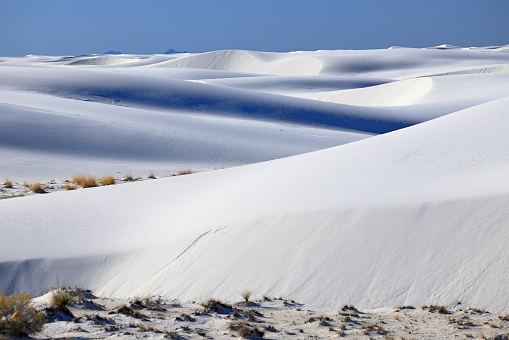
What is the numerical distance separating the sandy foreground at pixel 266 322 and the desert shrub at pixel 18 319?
0.50 ft

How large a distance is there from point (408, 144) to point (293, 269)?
4.00 m

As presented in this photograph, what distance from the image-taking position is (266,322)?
18.0ft

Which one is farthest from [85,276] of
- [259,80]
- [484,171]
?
[259,80]

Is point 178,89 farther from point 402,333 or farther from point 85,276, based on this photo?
point 402,333

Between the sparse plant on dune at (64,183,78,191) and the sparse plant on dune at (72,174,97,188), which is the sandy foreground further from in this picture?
the sparse plant on dune at (72,174,97,188)

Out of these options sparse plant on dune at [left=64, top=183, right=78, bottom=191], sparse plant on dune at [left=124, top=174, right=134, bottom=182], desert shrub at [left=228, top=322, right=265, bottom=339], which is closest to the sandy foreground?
desert shrub at [left=228, top=322, right=265, bottom=339]

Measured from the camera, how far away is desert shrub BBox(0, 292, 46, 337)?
486 cm

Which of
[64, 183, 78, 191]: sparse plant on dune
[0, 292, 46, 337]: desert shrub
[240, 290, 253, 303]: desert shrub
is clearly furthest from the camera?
[64, 183, 78, 191]: sparse plant on dune

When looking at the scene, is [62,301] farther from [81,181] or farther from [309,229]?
[81,181]

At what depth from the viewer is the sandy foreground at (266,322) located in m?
5.05

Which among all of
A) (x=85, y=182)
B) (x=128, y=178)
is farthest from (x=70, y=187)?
(x=128, y=178)

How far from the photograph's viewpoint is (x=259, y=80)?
57562 millimetres

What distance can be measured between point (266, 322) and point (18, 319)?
6.32 ft

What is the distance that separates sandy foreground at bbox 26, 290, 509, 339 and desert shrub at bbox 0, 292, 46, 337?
154 millimetres
